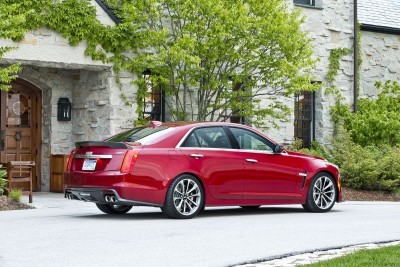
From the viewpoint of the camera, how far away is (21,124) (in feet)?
65.4

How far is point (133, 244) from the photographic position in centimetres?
977

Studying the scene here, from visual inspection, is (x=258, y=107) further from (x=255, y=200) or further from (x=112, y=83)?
(x=255, y=200)

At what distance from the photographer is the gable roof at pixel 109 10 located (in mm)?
18823

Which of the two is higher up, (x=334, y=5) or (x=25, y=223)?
(x=334, y=5)

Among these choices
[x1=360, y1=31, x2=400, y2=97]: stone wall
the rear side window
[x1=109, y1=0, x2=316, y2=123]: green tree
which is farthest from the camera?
[x1=360, y1=31, x2=400, y2=97]: stone wall

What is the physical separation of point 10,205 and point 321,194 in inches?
215

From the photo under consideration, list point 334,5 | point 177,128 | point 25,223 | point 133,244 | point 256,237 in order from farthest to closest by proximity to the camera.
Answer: point 334,5 → point 177,128 → point 25,223 → point 256,237 → point 133,244

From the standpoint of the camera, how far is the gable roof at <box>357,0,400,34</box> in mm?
26078

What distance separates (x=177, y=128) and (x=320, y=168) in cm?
284

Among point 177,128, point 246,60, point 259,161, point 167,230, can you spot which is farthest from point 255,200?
point 246,60

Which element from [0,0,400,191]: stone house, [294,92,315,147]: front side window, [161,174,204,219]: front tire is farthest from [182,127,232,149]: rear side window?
[294,92,315,147]: front side window

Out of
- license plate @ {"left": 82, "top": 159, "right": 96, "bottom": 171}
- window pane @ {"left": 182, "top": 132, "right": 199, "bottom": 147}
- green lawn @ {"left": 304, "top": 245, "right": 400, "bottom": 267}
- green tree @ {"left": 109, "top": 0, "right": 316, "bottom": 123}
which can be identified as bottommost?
green lawn @ {"left": 304, "top": 245, "right": 400, "bottom": 267}

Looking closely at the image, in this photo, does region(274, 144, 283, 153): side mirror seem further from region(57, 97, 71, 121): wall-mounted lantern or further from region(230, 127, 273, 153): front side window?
region(57, 97, 71, 121): wall-mounted lantern

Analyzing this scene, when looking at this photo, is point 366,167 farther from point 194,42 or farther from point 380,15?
point 380,15
